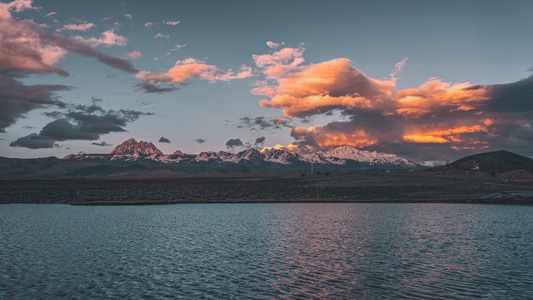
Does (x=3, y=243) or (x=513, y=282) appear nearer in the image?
(x=513, y=282)

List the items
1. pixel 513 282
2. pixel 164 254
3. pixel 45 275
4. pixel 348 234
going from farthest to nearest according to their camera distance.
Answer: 1. pixel 348 234
2. pixel 164 254
3. pixel 45 275
4. pixel 513 282

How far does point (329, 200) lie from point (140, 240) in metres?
95.2

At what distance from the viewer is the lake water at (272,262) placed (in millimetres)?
30781

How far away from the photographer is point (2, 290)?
3106 centimetres

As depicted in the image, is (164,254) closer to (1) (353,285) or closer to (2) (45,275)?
(2) (45,275)

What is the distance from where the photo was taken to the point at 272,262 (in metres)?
41.6

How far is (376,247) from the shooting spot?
161 feet

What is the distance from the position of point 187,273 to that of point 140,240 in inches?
922

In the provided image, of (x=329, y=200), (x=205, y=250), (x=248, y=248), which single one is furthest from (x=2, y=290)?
(x=329, y=200)

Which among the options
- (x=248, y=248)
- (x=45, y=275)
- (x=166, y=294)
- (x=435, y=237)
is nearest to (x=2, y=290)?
(x=45, y=275)

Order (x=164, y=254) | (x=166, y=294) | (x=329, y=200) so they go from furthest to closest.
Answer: (x=329, y=200) < (x=164, y=254) < (x=166, y=294)

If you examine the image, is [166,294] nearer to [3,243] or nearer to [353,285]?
[353,285]

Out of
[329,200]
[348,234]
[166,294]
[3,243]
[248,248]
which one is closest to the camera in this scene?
[166,294]

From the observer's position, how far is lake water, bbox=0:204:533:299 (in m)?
30.8
